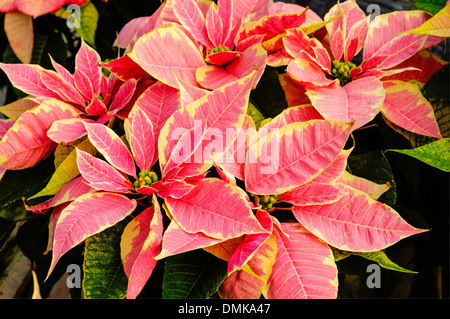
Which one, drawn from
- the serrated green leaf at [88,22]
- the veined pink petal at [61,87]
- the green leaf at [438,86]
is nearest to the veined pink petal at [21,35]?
the serrated green leaf at [88,22]

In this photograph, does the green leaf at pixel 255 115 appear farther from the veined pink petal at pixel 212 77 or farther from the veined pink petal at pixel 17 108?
the veined pink petal at pixel 17 108

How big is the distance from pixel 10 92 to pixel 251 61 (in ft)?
1.75

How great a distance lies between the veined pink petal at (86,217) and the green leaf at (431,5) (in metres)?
0.35

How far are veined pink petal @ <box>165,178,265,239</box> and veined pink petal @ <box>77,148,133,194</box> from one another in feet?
0.14

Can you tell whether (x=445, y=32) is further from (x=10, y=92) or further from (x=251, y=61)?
(x=10, y=92)

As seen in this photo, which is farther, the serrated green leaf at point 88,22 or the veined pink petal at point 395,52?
the serrated green leaf at point 88,22

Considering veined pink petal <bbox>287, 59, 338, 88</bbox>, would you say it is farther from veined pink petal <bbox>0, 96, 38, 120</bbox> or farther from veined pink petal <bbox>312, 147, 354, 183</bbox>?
veined pink petal <bbox>0, 96, 38, 120</bbox>

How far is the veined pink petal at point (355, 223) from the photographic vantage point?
340mm

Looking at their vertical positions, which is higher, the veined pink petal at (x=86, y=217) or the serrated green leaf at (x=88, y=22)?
the serrated green leaf at (x=88, y=22)

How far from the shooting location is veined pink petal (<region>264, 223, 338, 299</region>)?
13.0 inches

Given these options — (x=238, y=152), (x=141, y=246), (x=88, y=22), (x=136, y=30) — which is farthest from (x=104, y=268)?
(x=88, y=22)

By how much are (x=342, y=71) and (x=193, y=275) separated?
25 cm

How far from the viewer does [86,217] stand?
1.07ft
